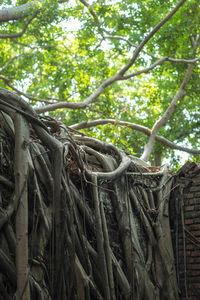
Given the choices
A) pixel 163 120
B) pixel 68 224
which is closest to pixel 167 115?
pixel 163 120

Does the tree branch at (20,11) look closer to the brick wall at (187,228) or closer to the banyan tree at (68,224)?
the banyan tree at (68,224)

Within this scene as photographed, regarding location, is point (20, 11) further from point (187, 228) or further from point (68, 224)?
point (68, 224)

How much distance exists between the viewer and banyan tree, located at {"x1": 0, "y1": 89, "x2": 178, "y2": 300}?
120 inches

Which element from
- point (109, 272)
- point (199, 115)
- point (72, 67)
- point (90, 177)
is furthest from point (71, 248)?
point (199, 115)

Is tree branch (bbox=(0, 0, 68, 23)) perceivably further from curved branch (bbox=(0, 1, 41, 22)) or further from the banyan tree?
the banyan tree

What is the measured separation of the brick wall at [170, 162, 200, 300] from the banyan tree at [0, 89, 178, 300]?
0.12 metres

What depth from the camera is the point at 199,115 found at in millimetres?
12930

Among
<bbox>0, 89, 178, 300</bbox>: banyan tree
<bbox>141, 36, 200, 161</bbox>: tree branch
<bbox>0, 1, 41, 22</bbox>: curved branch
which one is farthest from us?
<bbox>141, 36, 200, 161</bbox>: tree branch

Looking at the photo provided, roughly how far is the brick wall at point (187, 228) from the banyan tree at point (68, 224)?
117mm

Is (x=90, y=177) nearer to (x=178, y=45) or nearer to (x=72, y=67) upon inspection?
(x=178, y=45)

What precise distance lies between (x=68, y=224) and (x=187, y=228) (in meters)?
1.87

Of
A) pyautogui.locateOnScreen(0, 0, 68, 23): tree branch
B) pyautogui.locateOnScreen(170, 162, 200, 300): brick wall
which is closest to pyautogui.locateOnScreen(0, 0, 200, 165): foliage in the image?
pyautogui.locateOnScreen(0, 0, 68, 23): tree branch

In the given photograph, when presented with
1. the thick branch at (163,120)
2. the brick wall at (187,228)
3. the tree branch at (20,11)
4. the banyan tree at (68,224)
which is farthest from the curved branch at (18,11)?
the brick wall at (187,228)

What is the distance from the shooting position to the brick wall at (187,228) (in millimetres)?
4664
